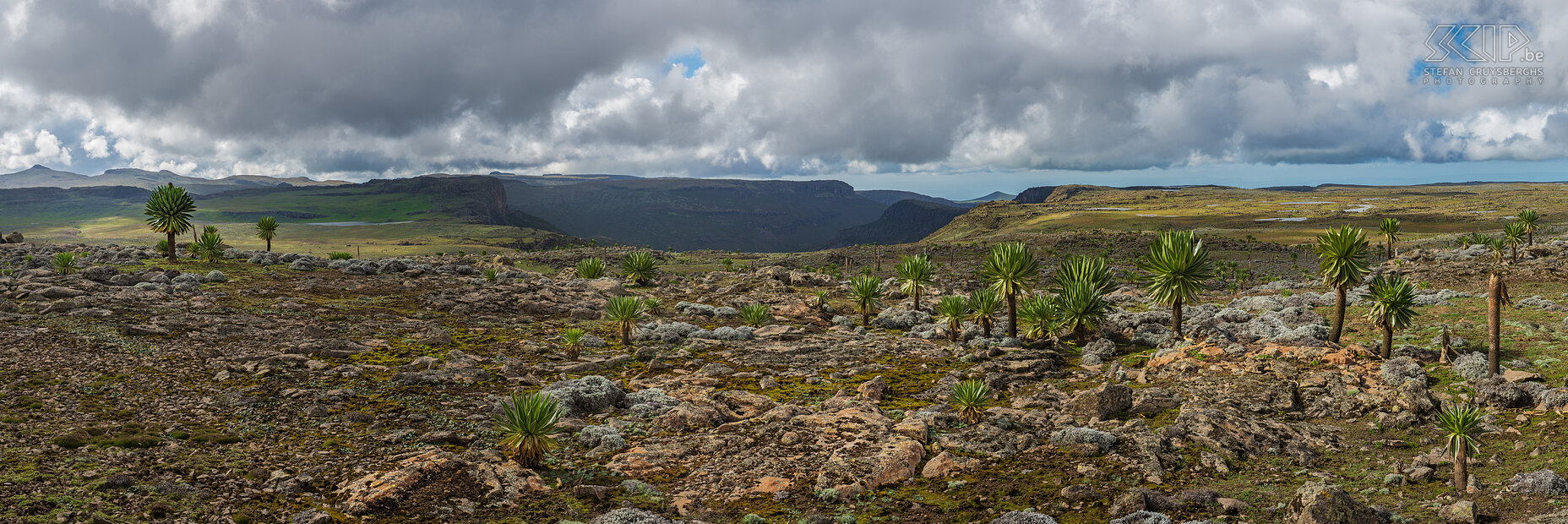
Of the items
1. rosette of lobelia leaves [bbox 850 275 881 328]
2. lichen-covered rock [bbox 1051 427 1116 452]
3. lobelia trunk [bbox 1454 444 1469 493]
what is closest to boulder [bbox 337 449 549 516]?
lichen-covered rock [bbox 1051 427 1116 452]

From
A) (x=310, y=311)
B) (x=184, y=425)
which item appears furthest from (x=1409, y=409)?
(x=310, y=311)

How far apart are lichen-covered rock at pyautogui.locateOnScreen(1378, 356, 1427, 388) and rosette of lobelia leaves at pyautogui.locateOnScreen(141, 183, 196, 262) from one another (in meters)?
62.2

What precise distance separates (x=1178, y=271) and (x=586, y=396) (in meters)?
23.8

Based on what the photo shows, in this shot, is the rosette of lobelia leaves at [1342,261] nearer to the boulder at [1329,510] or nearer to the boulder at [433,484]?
the boulder at [1329,510]

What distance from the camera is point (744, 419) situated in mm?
20125

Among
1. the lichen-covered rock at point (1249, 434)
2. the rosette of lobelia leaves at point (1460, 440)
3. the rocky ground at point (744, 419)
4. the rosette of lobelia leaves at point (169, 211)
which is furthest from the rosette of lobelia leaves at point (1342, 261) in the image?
the rosette of lobelia leaves at point (169, 211)

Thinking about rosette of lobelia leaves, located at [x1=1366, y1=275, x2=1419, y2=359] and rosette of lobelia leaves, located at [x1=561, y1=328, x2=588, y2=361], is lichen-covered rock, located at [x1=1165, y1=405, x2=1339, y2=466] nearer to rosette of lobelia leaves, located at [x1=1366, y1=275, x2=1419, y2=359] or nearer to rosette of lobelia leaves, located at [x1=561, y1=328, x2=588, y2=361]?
rosette of lobelia leaves, located at [x1=1366, y1=275, x2=1419, y2=359]

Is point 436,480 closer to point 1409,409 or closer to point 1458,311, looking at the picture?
point 1409,409

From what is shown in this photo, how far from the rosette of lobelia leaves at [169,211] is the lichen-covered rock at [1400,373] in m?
62.2

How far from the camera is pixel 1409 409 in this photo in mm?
18172

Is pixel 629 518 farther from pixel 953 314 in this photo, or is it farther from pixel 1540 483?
pixel 953 314

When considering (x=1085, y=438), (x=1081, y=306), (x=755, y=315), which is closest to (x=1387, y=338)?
(x=1081, y=306)

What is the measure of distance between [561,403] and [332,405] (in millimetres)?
6267

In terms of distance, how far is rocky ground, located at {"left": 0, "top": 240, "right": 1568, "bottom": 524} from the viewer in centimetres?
1376
